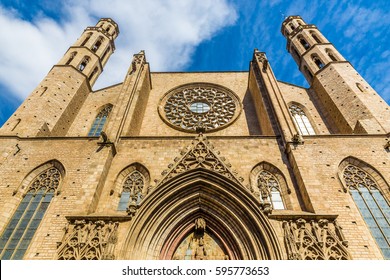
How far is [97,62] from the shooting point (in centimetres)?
1870

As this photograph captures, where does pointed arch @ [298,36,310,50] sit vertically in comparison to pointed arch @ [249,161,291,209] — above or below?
above

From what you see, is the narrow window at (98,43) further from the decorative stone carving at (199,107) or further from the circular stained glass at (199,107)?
the circular stained glass at (199,107)

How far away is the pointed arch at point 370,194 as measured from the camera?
7674 millimetres

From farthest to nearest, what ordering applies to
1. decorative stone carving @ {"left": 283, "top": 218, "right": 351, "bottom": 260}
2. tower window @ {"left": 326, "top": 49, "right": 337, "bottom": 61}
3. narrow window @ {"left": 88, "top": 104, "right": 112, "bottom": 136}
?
tower window @ {"left": 326, "top": 49, "right": 337, "bottom": 61} → narrow window @ {"left": 88, "top": 104, "right": 112, "bottom": 136} → decorative stone carving @ {"left": 283, "top": 218, "right": 351, "bottom": 260}

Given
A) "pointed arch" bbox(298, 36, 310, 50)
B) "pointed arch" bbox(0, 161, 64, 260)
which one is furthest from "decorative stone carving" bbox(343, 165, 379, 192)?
"pointed arch" bbox(298, 36, 310, 50)

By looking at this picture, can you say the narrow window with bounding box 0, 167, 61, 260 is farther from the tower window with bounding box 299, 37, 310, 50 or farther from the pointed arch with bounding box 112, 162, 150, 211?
the tower window with bounding box 299, 37, 310, 50

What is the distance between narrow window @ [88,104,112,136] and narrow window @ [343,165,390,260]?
12.6 meters

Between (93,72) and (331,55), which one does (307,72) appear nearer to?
(331,55)

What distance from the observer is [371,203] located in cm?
841

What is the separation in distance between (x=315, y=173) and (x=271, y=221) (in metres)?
2.58

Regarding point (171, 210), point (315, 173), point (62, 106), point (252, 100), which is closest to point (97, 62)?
point (62, 106)

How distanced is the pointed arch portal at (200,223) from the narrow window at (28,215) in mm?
3586

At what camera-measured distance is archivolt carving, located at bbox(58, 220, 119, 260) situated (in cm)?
639

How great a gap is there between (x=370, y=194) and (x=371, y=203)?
0.38m
